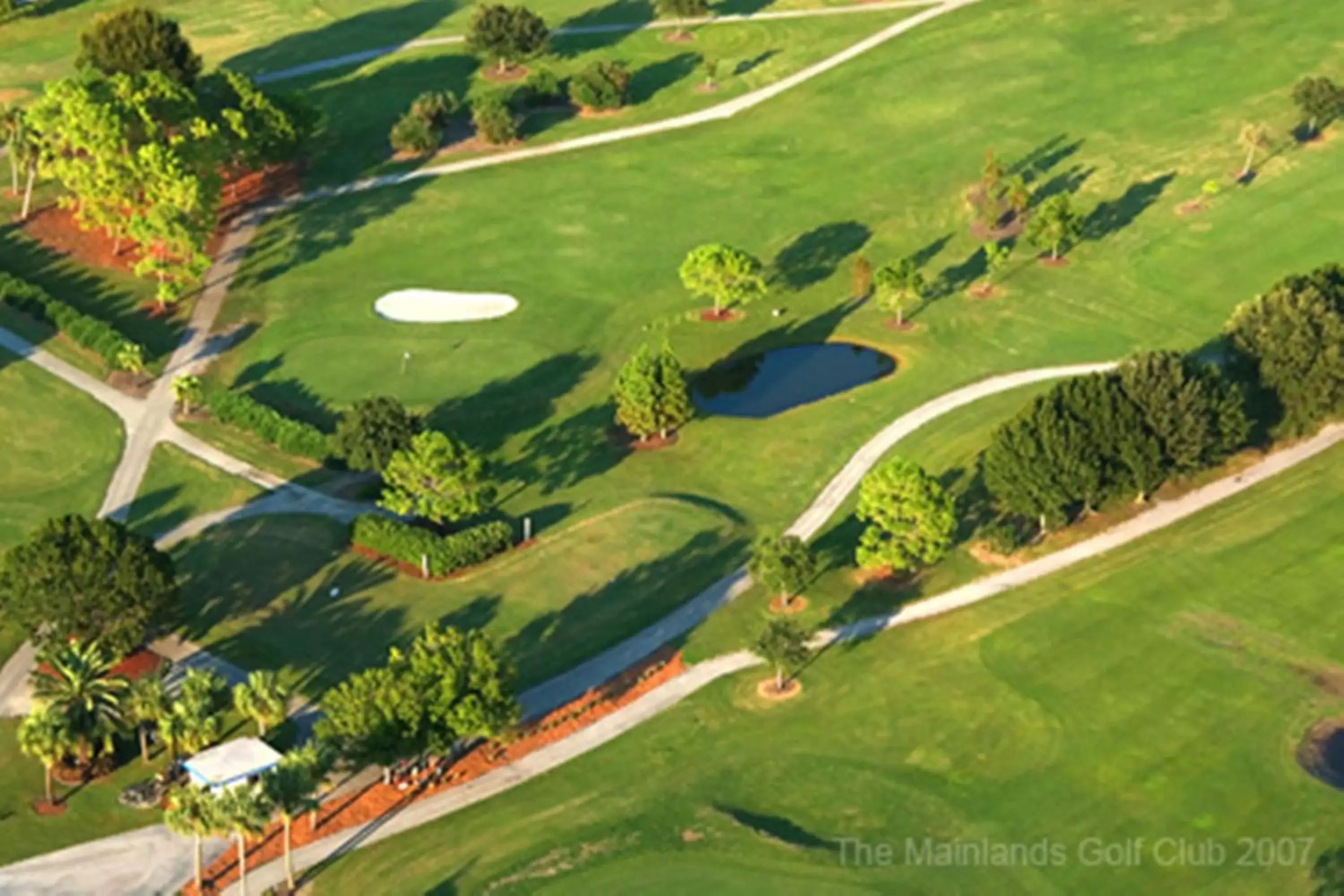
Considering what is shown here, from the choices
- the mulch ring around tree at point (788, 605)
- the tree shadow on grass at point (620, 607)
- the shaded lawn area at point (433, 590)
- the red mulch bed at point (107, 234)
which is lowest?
the mulch ring around tree at point (788, 605)

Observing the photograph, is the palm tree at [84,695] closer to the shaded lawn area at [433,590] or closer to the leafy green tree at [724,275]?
the shaded lawn area at [433,590]

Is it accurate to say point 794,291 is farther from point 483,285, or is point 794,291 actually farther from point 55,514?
point 55,514

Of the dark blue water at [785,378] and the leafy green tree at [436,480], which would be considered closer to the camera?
the leafy green tree at [436,480]

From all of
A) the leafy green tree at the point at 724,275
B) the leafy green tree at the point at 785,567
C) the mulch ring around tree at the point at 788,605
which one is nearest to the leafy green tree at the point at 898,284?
the leafy green tree at the point at 724,275

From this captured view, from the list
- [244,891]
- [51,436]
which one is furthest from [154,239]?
[244,891]

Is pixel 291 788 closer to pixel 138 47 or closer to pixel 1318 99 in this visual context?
pixel 138 47

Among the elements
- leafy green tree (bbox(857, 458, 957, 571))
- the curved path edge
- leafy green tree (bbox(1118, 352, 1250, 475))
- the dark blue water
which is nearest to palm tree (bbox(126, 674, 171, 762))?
the curved path edge

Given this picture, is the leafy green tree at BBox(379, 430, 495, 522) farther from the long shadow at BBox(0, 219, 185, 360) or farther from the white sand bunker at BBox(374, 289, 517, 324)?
the long shadow at BBox(0, 219, 185, 360)
